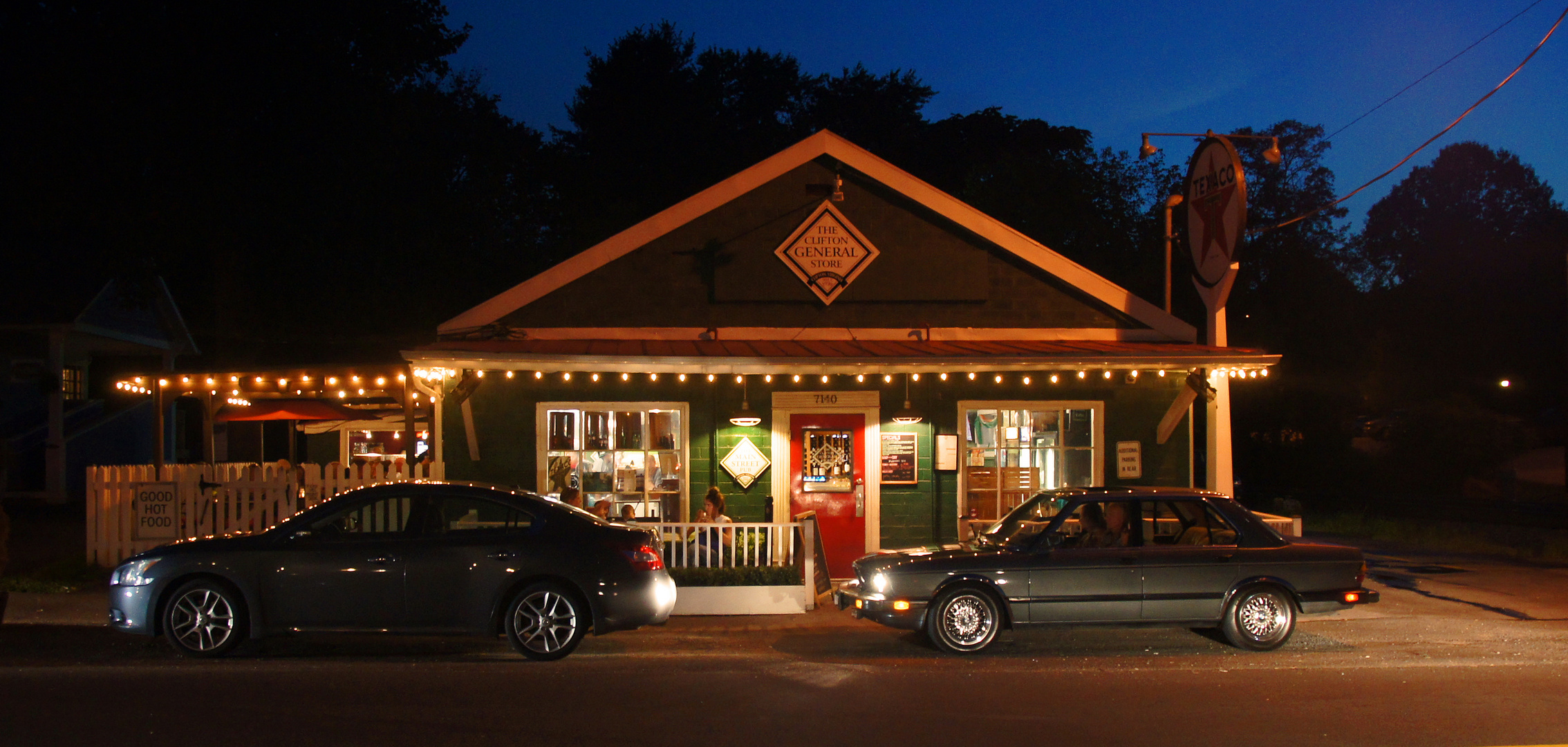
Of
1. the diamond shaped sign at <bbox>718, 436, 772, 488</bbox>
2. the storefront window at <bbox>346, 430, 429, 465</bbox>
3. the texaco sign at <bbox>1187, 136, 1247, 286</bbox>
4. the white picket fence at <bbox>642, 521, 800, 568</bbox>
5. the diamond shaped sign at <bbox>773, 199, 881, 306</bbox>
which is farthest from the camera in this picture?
the storefront window at <bbox>346, 430, 429, 465</bbox>

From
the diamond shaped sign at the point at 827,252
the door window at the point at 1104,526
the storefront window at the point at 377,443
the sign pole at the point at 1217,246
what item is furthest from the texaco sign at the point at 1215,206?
the storefront window at the point at 377,443

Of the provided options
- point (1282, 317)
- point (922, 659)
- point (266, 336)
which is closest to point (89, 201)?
point (266, 336)

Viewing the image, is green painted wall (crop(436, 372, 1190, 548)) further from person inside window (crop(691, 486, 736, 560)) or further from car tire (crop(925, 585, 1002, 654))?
car tire (crop(925, 585, 1002, 654))

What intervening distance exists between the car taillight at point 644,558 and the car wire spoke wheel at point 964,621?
228cm

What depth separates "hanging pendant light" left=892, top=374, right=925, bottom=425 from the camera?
12.7 m

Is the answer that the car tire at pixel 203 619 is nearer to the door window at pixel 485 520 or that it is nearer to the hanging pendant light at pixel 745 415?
the door window at pixel 485 520

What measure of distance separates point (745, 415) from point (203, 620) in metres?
6.06

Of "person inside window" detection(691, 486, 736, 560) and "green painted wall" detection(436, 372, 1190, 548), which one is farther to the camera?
"green painted wall" detection(436, 372, 1190, 548)

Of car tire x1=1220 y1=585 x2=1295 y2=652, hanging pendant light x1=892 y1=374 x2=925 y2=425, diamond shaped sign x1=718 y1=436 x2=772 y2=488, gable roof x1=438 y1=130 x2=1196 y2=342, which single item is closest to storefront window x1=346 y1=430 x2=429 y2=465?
gable roof x1=438 y1=130 x2=1196 y2=342

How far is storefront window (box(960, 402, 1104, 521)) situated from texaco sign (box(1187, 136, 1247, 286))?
2242 mm

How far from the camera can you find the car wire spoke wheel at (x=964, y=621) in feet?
28.4

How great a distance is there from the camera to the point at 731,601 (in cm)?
1048

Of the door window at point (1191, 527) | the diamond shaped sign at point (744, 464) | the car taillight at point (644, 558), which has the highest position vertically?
the diamond shaped sign at point (744, 464)

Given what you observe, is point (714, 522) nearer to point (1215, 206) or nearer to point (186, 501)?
point (186, 501)
